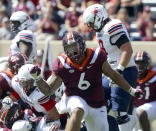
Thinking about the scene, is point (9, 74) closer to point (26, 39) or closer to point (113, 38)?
point (26, 39)

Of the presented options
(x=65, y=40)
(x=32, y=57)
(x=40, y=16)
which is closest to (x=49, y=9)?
(x=40, y=16)

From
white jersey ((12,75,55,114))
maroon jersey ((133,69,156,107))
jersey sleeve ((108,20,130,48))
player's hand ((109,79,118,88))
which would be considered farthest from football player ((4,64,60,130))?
maroon jersey ((133,69,156,107))

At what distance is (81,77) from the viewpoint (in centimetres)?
583

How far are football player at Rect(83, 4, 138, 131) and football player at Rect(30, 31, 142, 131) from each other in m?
0.54

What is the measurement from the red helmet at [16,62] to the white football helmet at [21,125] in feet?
2.51

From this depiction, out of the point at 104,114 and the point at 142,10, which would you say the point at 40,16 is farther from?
the point at 104,114

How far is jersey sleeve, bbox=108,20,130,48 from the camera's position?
6.45 meters

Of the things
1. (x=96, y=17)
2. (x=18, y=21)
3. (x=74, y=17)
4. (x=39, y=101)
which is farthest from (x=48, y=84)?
(x=74, y=17)

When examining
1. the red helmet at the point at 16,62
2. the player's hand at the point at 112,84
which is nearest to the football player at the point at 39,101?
the red helmet at the point at 16,62

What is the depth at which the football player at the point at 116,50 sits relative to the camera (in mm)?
6445

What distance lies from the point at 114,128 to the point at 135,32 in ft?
17.1

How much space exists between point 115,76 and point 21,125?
124 cm

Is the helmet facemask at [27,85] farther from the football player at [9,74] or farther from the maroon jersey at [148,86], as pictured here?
the maroon jersey at [148,86]

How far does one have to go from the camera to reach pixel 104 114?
5965 mm
